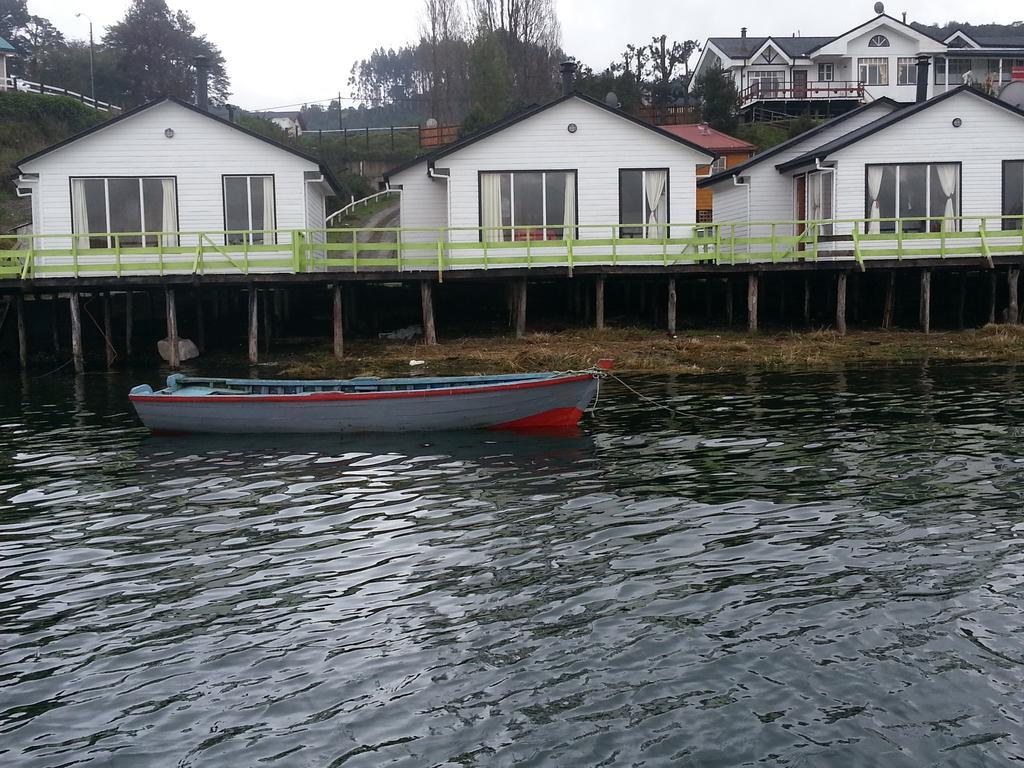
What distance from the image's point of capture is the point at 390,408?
20.5 metres

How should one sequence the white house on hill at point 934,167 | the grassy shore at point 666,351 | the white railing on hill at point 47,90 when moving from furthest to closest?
the white railing on hill at point 47,90
the white house on hill at point 934,167
the grassy shore at point 666,351

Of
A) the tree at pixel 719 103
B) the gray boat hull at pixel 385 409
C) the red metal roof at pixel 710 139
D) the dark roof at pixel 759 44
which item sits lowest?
the gray boat hull at pixel 385 409

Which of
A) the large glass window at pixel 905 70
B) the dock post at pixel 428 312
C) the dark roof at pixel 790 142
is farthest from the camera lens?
the large glass window at pixel 905 70

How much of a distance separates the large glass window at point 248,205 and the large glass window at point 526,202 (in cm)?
614

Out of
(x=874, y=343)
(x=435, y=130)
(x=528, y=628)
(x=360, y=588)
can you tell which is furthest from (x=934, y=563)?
(x=435, y=130)

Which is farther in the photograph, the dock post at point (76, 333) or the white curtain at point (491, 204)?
the white curtain at point (491, 204)

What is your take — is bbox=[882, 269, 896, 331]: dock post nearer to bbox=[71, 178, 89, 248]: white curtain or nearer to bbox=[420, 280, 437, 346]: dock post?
bbox=[420, 280, 437, 346]: dock post

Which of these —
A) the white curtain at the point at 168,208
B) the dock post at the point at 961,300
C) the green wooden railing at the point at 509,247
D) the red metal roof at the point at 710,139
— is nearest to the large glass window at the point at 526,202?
the green wooden railing at the point at 509,247

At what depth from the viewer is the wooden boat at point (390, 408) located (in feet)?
67.1

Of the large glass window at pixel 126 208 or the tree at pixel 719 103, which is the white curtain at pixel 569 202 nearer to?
the large glass window at pixel 126 208

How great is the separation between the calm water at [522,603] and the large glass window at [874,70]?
206 ft

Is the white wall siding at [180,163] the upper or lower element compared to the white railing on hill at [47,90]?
lower

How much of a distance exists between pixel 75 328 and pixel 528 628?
1003 inches

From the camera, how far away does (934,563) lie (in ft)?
39.7
